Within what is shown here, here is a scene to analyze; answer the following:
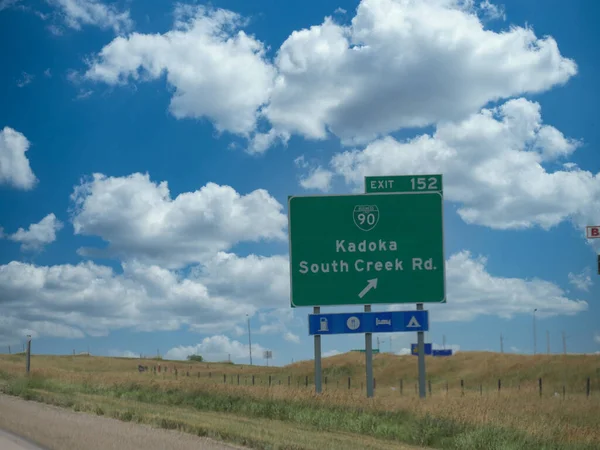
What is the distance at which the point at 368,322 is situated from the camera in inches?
1124

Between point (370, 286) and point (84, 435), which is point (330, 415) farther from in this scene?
point (84, 435)

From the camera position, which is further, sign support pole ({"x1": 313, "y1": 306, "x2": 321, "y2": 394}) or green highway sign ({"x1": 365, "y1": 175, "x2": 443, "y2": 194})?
green highway sign ({"x1": 365, "y1": 175, "x2": 443, "y2": 194})

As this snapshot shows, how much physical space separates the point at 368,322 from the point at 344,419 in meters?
8.07

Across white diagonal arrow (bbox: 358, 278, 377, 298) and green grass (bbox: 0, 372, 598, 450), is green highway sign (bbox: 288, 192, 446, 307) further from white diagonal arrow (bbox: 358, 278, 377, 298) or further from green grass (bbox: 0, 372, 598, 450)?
green grass (bbox: 0, 372, 598, 450)

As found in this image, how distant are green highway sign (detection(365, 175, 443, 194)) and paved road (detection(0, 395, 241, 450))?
543 inches

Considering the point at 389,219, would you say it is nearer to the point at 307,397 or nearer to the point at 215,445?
the point at 307,397

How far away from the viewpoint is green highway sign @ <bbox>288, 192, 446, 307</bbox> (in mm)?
28062

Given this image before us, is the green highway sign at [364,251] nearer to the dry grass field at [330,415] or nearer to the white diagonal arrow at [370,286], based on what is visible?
the white diagonal arrow at [370,286]

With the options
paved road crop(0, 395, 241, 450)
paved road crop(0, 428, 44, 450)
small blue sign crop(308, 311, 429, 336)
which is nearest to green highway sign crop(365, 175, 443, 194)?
small blue sign crop(308, 311, 429, 336)

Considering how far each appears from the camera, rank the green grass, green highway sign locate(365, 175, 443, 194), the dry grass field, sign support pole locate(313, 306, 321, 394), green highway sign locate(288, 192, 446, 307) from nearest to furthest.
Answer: the dry grass field
the green grass
green highway sign locate(288, 192, 446, 307)
sign support pole locate(313, 306, 321, 394)
green highway sign locate(365, 175, 443, 194)

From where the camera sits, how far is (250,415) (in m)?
23.6

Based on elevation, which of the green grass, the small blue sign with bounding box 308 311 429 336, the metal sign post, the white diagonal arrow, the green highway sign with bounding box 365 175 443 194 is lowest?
the green grass

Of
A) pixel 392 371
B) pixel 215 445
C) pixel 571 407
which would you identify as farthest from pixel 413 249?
pixel 392 371

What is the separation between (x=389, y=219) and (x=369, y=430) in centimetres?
1046
